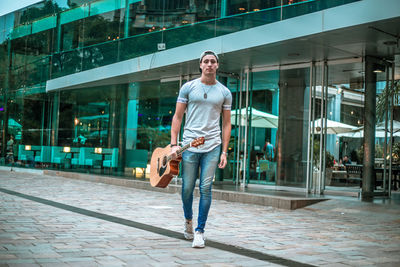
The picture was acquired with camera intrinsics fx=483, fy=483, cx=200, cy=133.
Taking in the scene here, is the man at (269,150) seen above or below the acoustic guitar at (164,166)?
above

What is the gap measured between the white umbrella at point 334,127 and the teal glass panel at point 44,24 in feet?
45.7

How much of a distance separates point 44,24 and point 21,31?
7.91 feet

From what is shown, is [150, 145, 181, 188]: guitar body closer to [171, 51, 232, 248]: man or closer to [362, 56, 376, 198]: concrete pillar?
[171, 51, 232, 248]: man

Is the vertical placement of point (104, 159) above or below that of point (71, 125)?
below

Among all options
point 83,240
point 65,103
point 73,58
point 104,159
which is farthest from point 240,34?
point 65,103

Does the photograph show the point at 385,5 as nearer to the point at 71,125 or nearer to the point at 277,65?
the point at 277,65

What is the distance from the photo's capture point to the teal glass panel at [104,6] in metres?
16.8

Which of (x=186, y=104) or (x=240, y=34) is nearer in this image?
(x=186, y=104)

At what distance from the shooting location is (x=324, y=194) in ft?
36.4

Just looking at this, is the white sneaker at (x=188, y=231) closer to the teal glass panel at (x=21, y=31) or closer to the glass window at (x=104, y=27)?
the glass window at (x=104, y=27)

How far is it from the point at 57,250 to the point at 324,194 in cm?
794

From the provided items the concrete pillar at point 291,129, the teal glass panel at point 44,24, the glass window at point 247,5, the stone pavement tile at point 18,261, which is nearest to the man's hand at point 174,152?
the stone pavement tile at point 18,261

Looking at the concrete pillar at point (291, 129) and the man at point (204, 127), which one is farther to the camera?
the concrete pillar at point (291, 129)

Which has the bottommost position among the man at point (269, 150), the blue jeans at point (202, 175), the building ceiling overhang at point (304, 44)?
the blue jeans at point (202, 175)
